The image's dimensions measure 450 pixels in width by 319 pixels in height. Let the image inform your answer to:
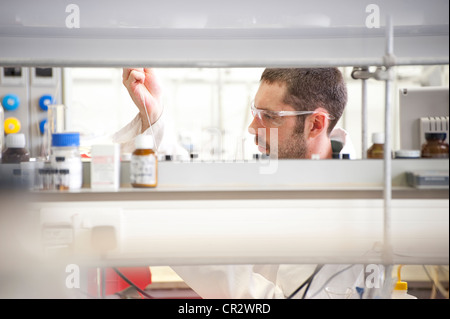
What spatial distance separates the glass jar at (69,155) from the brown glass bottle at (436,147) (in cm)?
72

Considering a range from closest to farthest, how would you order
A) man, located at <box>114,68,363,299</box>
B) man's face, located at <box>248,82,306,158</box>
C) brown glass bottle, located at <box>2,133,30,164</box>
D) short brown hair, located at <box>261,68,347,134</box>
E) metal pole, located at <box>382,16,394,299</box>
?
metal pole, located at <box>382,16,394,299</box> < brown glass bottle, located at <box>2,133,30,164</box> < man, located at <box>114,68,363,299</box> < man's face, located at <box>248,82,306,158</box> < short brown hair, located at <box>261,68,347,134</box>

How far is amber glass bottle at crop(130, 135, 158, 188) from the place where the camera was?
825mm

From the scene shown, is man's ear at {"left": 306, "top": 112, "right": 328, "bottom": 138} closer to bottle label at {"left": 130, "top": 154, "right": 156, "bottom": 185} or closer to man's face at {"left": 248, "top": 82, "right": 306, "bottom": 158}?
man's face at {"left": 248, "top": 82, "right": 306, "bottom": 158}

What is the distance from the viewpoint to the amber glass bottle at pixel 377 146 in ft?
3.05

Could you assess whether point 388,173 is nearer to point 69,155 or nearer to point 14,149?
point 69,155

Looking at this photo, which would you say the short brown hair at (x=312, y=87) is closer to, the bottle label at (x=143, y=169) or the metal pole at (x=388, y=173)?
the metal pole at (x=388, y=173)

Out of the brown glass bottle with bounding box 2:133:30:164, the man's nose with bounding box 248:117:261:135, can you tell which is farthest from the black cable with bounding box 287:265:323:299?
the brown glass bottle with bounding box 2:133:30:164

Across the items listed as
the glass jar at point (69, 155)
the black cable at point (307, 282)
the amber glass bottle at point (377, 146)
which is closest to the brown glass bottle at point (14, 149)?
the glass jar at point (69, 155)

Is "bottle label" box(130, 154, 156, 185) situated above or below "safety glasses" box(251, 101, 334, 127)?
below

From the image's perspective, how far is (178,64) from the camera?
786mm

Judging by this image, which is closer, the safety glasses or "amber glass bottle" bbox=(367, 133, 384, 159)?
"amber glass bottle" bbox=(367, 133, 384, 159)

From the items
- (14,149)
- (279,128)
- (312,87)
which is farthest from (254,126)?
(14,149)

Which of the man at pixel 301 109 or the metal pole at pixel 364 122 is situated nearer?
the metal pole at pixel 364 122

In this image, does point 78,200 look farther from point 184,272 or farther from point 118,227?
point 184,272
